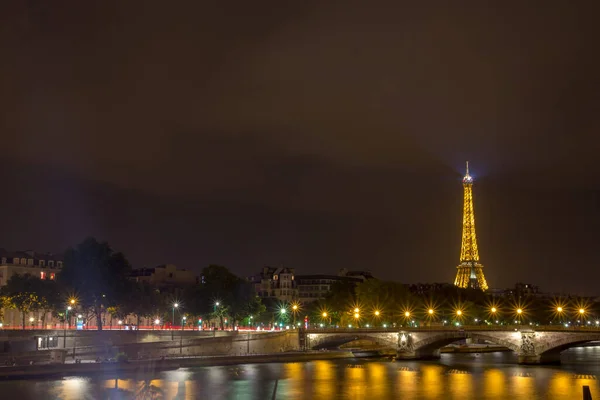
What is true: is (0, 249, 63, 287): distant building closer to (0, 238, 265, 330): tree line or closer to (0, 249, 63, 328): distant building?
(0, 249, 63, 328): distant building

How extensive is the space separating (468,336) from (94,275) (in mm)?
52274

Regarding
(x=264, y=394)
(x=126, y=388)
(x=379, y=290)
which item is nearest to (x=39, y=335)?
(x=126, y=388)

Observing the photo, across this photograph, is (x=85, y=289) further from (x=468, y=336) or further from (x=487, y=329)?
Result: (x=487, y=329)

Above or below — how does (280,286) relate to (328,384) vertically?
above

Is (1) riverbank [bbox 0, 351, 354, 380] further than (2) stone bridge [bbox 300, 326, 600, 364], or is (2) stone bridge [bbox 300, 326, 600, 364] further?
(2) stone bridge [bbox 300, 326, 600, 364]

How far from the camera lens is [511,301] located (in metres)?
186

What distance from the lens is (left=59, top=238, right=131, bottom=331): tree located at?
108 metres

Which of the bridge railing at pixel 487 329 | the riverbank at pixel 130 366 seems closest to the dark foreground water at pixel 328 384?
the riverbank at pixel 130 366

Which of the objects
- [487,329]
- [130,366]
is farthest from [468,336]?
[130,366]

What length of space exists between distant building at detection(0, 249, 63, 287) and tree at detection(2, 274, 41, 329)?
12225 mm

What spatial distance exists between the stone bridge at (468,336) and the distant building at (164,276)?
57468 millimetres

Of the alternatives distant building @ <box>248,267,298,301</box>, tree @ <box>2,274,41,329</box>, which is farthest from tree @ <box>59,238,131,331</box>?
distant building @ <box>248,267,298,301</box>

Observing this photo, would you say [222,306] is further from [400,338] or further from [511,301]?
[511,301]

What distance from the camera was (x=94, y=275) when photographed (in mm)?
107750
